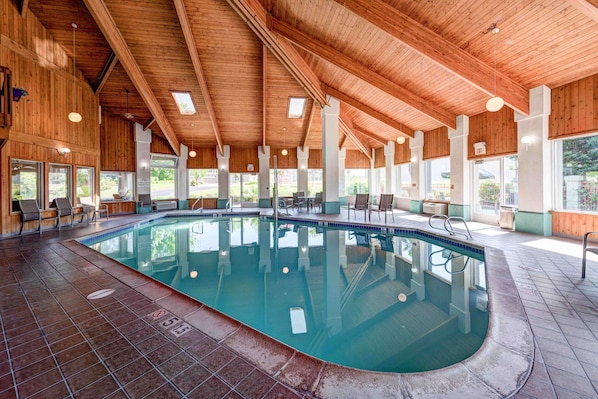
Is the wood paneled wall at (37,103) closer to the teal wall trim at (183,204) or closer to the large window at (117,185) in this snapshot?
the large window at (117,185)

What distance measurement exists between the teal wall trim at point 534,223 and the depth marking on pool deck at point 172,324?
23.6ft

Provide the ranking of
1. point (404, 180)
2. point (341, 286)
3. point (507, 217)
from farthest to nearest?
point (404, 180) < point (507, 217) < point (341, 286)

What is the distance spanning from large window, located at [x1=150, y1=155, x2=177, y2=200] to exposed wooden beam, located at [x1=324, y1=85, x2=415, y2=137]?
25.8 feet

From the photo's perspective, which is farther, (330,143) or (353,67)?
(330,143)

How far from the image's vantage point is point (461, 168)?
7.75 metres

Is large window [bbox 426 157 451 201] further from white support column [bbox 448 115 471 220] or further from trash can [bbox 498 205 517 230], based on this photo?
trash can [bbox 498 205 517 230]

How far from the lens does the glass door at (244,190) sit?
13.0 metres

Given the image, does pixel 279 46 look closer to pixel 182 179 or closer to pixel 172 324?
pixel 172 324

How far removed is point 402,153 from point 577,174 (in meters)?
6.15

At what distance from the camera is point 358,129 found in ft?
39.3

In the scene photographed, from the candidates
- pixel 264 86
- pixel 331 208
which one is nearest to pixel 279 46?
pixel 264 86

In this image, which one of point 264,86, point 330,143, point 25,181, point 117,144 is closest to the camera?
point 25,181


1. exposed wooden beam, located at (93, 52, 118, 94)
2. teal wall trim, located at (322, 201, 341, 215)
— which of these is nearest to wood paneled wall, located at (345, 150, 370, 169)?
teal wall trim, located at (322, 201, 341, 215)

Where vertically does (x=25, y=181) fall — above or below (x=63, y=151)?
below
